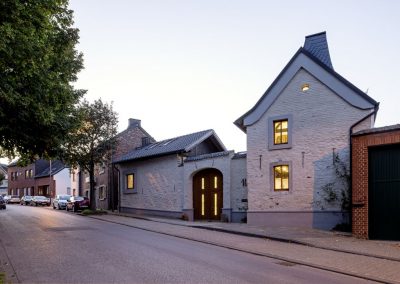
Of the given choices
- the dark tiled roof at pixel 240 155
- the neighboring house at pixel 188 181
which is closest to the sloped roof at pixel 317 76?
the dark tiled roof at pixel 240 155

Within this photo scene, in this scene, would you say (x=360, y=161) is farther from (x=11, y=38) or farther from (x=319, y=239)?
(x=11, y=38)

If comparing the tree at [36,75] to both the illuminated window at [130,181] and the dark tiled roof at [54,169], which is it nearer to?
the illuminated window at [130,181]

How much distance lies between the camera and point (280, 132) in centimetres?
2012

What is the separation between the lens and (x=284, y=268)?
966 centimetres

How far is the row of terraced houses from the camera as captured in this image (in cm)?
1502

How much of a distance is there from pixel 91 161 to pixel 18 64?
73.8 ft

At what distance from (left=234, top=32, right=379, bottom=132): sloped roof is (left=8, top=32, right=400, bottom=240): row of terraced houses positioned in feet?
0.15

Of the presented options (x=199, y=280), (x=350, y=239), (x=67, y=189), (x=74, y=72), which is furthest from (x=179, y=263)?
(x=67, y=189)

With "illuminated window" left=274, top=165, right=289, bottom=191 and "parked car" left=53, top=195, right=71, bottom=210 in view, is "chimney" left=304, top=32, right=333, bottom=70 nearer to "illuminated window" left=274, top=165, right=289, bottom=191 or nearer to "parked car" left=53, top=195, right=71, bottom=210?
"illuminated window" left=274, top=165, right=289, bottom=191

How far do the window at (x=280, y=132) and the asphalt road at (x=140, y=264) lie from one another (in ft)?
25.0

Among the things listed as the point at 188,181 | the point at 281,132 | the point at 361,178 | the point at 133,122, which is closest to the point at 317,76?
the point at 281,132

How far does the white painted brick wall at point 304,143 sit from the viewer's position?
18.1m

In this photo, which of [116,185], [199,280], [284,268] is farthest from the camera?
[116,185]

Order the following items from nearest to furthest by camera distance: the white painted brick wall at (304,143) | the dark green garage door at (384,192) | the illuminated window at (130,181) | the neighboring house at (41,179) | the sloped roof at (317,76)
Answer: the dark green garage door at (384,192)
the sloped roof at (317,76)
the white painted brick wall at (304,143)
the illuminated window at (130,181)
the neighboring house at (41,179)
